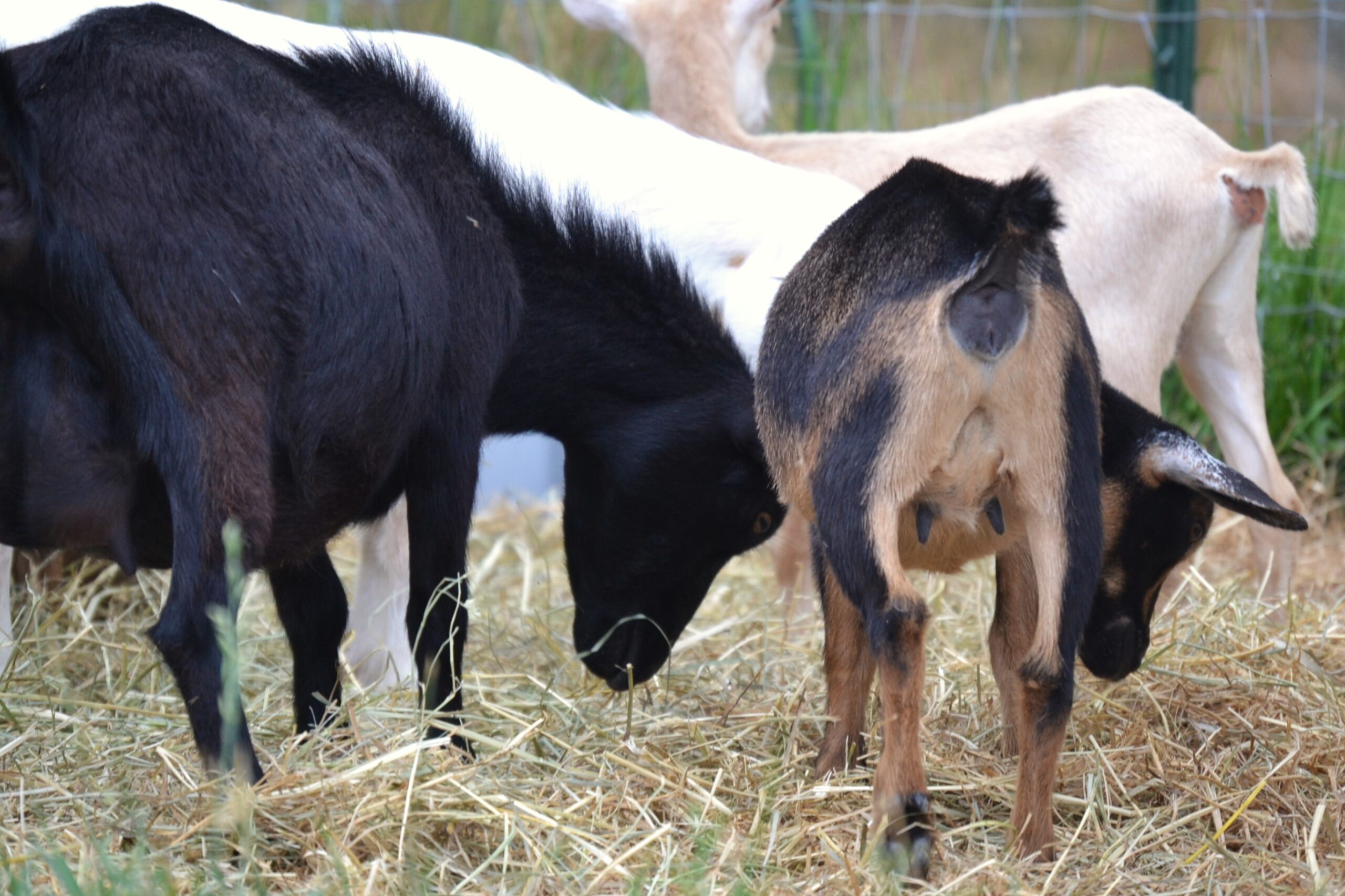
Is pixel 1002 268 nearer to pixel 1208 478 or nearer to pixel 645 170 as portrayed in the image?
pixel 1208 478

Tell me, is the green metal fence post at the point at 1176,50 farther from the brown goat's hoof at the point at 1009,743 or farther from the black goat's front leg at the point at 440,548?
the black goat's front leg at the point at 440,548

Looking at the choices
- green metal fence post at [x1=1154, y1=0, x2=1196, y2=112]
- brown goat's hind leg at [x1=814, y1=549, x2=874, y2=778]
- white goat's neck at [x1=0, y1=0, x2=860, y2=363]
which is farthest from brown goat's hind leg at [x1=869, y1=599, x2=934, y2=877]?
green metal fence post at [x1=1154, y1=0, x2=1196, y2=112]

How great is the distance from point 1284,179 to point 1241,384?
0.71 meters

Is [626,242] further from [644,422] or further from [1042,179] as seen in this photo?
[1042,179]

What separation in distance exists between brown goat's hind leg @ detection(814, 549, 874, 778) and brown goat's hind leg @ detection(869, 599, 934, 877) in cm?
49

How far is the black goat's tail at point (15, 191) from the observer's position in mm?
2379

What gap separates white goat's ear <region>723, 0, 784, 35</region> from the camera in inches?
211

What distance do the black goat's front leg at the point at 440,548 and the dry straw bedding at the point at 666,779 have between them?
116 millimetres

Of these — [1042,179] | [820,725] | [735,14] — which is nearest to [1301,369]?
[735,14]

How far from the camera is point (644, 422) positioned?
11.1ft

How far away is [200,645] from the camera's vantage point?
2447 millimetres

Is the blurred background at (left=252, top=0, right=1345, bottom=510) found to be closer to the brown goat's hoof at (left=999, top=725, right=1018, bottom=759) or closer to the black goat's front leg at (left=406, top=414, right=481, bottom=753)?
the black goat's front leg at (left=406, top=414, right=481, bottom=753)

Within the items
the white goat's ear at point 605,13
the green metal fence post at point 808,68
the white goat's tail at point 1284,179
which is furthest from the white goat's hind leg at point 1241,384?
the green metal fence post at point 808,68

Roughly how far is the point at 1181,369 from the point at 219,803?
3513 mm
